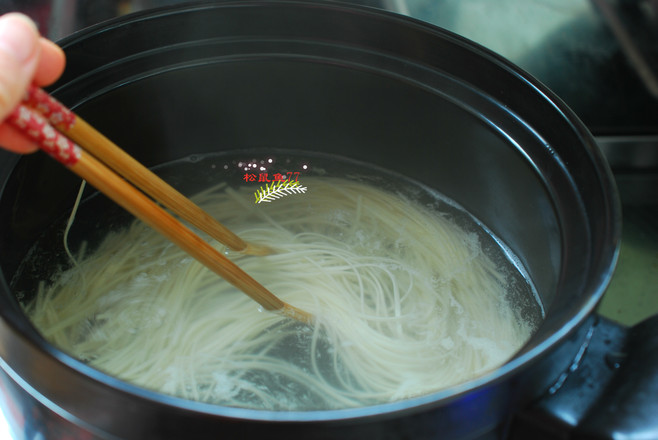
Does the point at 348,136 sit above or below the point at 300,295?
above

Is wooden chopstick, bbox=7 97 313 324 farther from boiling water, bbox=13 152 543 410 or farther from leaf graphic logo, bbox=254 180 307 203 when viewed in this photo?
leaf graphic logo, bbox=254 180 307 203

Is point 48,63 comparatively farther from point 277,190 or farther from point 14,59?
point 277,190

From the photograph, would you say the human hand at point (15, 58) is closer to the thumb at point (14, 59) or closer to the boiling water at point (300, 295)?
the thumb at point (14, 59)

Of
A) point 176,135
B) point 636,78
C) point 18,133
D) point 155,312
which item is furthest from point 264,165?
point 636,78

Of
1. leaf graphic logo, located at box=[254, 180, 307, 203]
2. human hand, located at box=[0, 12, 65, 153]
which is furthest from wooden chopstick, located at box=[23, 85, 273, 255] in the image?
leaf graphic logo, located at box=[254, 180, 307, 203]

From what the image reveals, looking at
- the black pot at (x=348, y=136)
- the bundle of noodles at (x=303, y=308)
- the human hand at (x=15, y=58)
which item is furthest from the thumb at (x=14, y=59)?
the bundle of noodles at (x=303, y=308)

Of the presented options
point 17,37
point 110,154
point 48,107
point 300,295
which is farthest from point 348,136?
point 17,37

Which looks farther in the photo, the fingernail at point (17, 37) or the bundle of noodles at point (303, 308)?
the bundle of noodles at point (303, 308)
